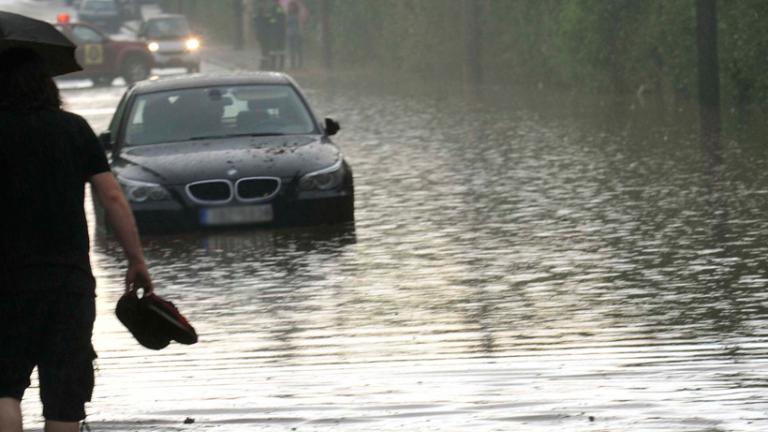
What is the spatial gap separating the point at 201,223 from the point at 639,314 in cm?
547

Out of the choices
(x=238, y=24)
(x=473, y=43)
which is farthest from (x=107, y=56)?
(x=238, y=24)

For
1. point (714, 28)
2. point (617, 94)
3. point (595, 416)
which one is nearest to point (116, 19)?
point (617, 94)

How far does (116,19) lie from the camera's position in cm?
8556

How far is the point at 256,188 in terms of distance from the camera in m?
15.5

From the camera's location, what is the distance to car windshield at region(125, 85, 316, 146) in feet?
54.4

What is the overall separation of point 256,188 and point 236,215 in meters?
0.25

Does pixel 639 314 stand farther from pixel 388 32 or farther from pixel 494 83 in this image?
pixel 388 32

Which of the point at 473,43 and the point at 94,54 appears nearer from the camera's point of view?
the point at 473,43

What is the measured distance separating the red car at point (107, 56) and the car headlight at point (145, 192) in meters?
34.5

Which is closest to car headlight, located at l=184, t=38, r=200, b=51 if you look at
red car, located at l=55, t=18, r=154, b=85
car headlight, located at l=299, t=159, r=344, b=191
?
red car, located at l=55, t=18, r=154, b=85

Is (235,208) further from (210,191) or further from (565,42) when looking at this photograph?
(565,42)

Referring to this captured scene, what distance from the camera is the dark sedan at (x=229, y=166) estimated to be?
1545 cm

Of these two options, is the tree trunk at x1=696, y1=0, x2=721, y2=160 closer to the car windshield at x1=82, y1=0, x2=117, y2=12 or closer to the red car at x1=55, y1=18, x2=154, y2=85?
the red car at x1=55, y1=18, x2=154, y2=85

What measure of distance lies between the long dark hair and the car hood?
9170 millimetres
